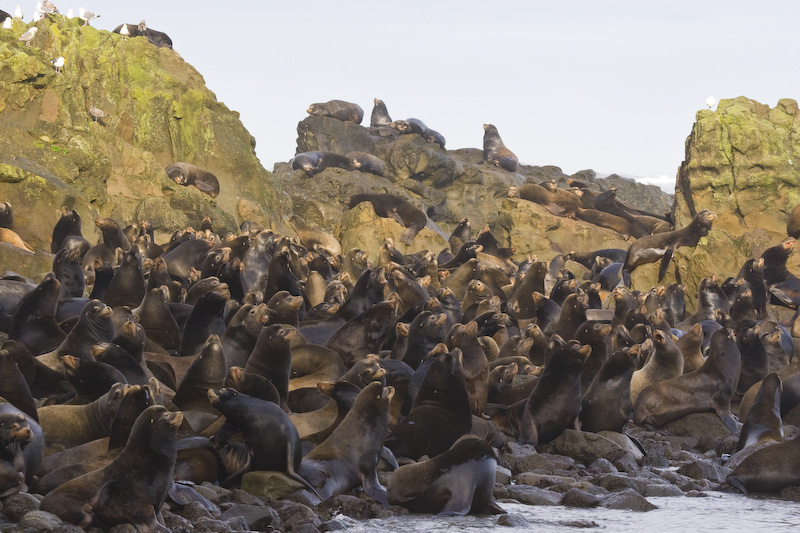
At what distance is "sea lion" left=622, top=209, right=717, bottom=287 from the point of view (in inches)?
859

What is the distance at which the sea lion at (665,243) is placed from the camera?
71.6 feet

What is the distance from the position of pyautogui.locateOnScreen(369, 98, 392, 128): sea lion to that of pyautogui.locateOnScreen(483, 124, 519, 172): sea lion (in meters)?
5.56

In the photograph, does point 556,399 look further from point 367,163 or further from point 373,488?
point 367,163

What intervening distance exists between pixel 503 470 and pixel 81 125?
15265mm

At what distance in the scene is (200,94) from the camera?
2489 cm

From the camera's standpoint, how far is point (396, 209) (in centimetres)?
2547

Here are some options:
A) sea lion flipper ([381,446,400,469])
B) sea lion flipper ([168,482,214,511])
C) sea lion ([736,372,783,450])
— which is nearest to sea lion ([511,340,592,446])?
sea lion ([736,372,783,450])

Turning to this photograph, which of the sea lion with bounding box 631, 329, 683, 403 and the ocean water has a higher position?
the sea lion with bounding box 631, 329, 683, 403

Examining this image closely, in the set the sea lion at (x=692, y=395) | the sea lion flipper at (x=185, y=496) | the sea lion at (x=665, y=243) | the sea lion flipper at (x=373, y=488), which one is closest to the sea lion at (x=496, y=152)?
the sea lion at (x=665, y=243)

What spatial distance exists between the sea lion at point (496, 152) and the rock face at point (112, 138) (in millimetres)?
12689

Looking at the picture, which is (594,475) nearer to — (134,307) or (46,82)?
(134,307)

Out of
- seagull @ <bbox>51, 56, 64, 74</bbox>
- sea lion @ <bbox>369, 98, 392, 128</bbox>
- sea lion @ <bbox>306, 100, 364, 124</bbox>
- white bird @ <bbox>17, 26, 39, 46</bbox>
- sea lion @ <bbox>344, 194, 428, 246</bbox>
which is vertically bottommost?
sea lion @ <bbox>344, 194, 428, 246</bbox>

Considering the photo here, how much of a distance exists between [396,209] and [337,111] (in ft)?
50.6

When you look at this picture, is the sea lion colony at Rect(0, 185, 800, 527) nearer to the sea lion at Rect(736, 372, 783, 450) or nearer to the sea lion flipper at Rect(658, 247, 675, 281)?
the sea lion at Rect(736, 372, 783, 450)
